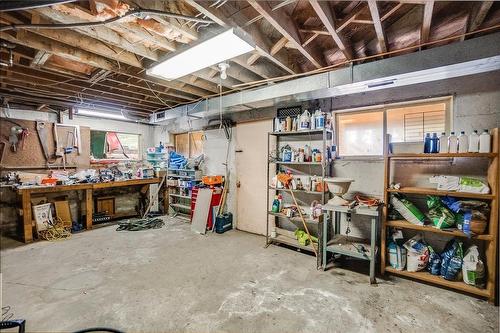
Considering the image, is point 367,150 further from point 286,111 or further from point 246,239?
point 246,239

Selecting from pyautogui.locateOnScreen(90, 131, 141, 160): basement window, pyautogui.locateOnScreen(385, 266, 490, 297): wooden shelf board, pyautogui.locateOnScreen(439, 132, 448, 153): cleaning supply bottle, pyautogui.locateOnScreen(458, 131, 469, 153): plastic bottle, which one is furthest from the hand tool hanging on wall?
pyautogui.locateOnScreen(458, 131, 469, 153): plastic bottle

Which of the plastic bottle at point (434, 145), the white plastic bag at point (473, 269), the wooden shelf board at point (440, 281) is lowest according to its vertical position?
the wooden shelf board at point (440, 281)

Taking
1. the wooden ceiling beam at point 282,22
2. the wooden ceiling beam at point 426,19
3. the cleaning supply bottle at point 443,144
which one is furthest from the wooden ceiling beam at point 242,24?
the cleaning supply bottle at point 443,144

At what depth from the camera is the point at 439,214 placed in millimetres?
2562

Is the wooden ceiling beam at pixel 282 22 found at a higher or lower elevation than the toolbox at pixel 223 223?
higher

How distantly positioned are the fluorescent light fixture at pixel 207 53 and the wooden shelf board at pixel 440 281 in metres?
2.98

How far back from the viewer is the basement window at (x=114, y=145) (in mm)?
5516

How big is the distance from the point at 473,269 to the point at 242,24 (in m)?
3.32

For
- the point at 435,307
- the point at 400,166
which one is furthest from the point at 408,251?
the point at 400,166

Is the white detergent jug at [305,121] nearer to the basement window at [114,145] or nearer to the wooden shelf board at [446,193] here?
the wooden shelf board at [446,193]

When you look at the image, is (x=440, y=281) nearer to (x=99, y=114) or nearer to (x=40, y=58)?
(x=40, y=58)

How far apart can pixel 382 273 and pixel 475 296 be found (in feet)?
2.73

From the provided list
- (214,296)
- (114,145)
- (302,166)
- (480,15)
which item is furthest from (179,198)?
(480,15)

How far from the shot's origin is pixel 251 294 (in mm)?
2387
